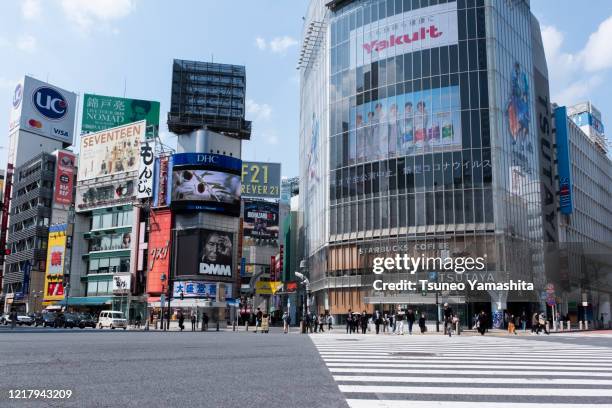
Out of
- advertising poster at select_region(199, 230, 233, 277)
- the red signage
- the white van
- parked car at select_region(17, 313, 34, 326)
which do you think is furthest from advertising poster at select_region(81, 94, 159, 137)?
the white van

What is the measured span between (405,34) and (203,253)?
1428 inches

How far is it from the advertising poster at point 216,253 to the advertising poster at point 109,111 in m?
37.2

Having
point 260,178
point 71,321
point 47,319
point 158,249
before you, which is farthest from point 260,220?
point 71,321

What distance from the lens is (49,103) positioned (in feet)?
364

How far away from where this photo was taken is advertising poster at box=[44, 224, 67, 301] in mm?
88312

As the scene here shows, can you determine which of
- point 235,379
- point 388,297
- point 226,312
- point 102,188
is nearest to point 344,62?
point 388,297

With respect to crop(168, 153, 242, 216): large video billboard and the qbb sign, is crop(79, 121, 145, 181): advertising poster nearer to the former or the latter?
crop(168, 153, 242, 216): large video billboard

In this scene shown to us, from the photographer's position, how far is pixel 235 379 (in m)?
10.3

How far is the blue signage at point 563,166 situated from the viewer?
72938 mm

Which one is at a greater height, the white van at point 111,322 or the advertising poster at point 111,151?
the advertising poster at point 111,151

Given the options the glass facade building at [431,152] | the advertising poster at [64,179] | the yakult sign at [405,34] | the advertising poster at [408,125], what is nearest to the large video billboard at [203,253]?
the glass facade building at [431,152]

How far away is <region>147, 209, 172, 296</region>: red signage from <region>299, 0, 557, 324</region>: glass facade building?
2083 cm

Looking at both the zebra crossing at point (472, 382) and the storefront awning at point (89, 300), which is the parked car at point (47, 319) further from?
the zebra crossing at point (472, 382)

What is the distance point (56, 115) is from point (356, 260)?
77690 millimetres
